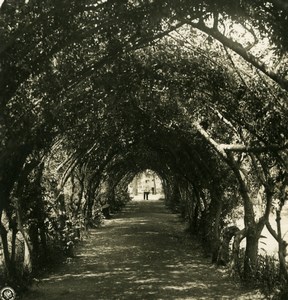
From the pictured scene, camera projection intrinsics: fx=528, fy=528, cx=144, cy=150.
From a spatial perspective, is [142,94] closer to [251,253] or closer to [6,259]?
[251,253]

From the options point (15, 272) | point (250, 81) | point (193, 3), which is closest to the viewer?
point (193, 3)

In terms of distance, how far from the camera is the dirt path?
9188 millimetres

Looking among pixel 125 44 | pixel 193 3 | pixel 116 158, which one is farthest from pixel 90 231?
pixel 193 3

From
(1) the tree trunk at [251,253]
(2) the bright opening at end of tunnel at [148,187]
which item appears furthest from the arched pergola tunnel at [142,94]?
(2) the bright opening at end of tunnel at [148,187]

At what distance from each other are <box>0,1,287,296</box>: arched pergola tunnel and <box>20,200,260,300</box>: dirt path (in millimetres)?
652

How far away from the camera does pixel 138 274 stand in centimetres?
1115

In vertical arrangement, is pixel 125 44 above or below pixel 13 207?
above

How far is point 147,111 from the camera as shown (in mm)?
12703

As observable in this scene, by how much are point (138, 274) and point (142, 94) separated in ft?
12.4

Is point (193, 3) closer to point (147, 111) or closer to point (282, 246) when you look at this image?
point (282, 246)

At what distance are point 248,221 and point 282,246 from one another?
2.00m

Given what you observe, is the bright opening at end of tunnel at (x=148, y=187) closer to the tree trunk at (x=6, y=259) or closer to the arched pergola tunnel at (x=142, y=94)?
the arched pergola tunnel at (x=142, y=94)

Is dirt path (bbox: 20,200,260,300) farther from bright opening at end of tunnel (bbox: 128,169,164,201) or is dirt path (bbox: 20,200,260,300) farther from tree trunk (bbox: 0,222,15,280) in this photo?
bright opening at end of tunnel (bbox: 128,169,164,201)

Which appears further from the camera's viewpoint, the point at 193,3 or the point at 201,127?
the point at 201,127
